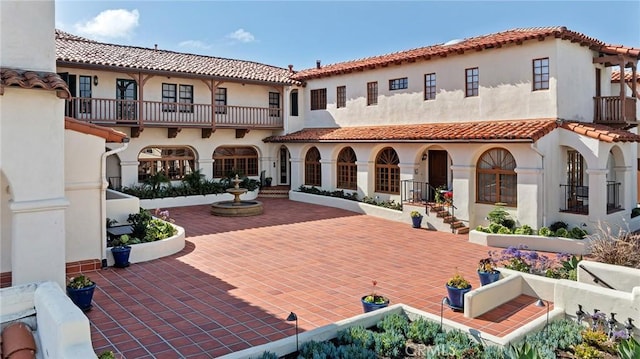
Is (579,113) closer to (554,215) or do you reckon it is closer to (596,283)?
(554,215)

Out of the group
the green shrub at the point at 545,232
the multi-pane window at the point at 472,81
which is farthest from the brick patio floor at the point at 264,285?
the multi-pane window at the point at 472,81

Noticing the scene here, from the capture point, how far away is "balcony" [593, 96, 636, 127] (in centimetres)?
1720

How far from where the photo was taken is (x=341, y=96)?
81.1ft

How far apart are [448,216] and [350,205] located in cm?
541

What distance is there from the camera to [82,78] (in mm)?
20703

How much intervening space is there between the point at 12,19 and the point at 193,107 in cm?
1655

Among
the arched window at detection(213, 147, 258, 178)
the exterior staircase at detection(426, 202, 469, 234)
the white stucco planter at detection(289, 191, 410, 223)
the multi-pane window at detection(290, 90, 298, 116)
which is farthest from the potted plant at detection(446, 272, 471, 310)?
the multi-pane window at detection(290, 90, 298, 116)

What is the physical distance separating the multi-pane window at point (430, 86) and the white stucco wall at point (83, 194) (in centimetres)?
1380

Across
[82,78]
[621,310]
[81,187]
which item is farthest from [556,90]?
[82,78]

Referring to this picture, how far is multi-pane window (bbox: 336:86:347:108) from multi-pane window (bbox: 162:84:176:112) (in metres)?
8.52

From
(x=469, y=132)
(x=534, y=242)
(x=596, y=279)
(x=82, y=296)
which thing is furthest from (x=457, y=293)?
(x=469, y=132)

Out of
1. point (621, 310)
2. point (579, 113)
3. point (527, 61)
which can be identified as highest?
point (527, 61)

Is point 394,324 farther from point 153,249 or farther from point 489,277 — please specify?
point 153,249

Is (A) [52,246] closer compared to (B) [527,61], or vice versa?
(A) [52,246]
